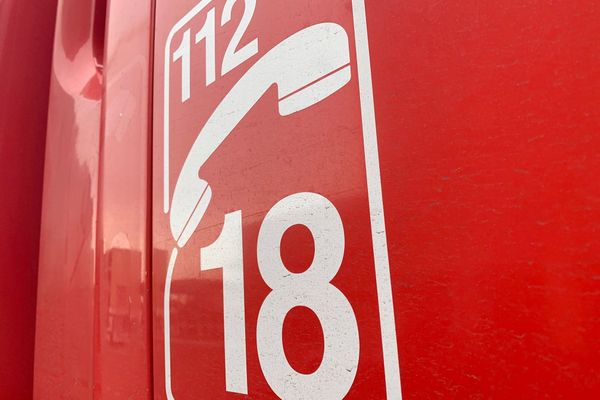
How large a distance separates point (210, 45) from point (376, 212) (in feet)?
1.43

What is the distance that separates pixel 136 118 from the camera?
1.00 m

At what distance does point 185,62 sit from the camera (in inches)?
35.6

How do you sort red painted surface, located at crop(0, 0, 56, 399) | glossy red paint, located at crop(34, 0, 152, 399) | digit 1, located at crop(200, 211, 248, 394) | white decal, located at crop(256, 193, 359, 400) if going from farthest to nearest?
red painted surface, located at crop(0, 0, 56, 399) → glossy red paint, located at crop(34, 0, 152, 399) → digit 1, located at crop(200, 211, 248, 394) → white decal, located at crop(256, 193, 359, 400)

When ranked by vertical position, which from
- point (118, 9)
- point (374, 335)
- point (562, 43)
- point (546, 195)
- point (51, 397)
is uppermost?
point (118, 9)

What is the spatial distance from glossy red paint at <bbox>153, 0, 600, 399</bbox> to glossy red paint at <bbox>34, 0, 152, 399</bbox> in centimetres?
35

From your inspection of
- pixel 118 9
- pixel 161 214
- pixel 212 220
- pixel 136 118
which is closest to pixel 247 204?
pixel 212 220

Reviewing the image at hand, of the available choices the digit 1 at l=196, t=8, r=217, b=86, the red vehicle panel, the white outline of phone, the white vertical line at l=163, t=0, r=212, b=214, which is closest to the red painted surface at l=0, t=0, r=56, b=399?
the red vehicle panel

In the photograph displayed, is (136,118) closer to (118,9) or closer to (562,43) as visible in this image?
(118,9)

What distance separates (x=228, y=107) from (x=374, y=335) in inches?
16.0

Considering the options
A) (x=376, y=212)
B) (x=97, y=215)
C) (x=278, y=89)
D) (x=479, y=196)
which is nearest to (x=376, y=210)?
(x=376, y=212)

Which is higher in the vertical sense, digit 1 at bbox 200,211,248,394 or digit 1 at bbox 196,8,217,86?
digit 1 at bbox 196,8,217,86

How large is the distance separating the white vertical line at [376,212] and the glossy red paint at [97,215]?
0.46 metres

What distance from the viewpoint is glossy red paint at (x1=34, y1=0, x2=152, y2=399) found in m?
0.93

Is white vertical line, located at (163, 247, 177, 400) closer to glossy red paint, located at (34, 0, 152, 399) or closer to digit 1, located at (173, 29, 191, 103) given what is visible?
glossy red paint, located at (34, 0, 152, 399)
